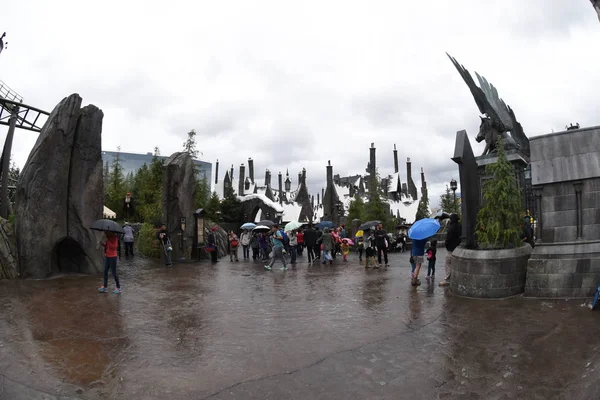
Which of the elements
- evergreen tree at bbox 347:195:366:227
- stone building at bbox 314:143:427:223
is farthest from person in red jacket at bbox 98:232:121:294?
stone building at bbox 314:143:427:223

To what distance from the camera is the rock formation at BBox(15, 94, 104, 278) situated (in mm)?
10883

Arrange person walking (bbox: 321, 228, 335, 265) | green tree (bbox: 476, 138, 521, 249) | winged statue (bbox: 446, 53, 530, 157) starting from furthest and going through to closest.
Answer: person walking (bbox: 321, 228, 335, 265) < winged statue (bbox: 446, 53, 530, 157) < green tree (bbox: 476, 138, 521, 249)

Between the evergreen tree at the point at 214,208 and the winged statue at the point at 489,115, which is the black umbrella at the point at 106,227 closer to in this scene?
the winged statue at the point at 489,115

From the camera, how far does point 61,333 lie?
Answer: 5742mm

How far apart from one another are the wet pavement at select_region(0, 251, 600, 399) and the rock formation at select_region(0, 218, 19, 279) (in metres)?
2.16

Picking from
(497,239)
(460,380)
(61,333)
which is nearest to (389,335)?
(460,380)

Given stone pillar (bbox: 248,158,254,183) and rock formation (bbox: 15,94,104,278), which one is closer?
rock formation (bbox: 15,94,104,278)

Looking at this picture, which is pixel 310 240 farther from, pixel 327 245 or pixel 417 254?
pixel 417 254

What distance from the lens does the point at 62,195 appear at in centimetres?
1162

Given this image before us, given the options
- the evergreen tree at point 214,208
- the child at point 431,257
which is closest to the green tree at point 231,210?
the evergreen tree at point 214,208

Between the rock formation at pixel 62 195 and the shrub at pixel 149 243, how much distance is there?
17.8ft

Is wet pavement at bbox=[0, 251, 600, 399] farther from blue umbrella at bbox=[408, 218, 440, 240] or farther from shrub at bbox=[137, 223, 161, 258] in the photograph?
shrub at bbox=[137, 223, 161, 258]

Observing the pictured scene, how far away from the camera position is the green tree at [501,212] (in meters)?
7.90

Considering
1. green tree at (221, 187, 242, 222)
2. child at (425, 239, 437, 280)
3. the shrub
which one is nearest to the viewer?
child at (425, 239, 437, 280)
